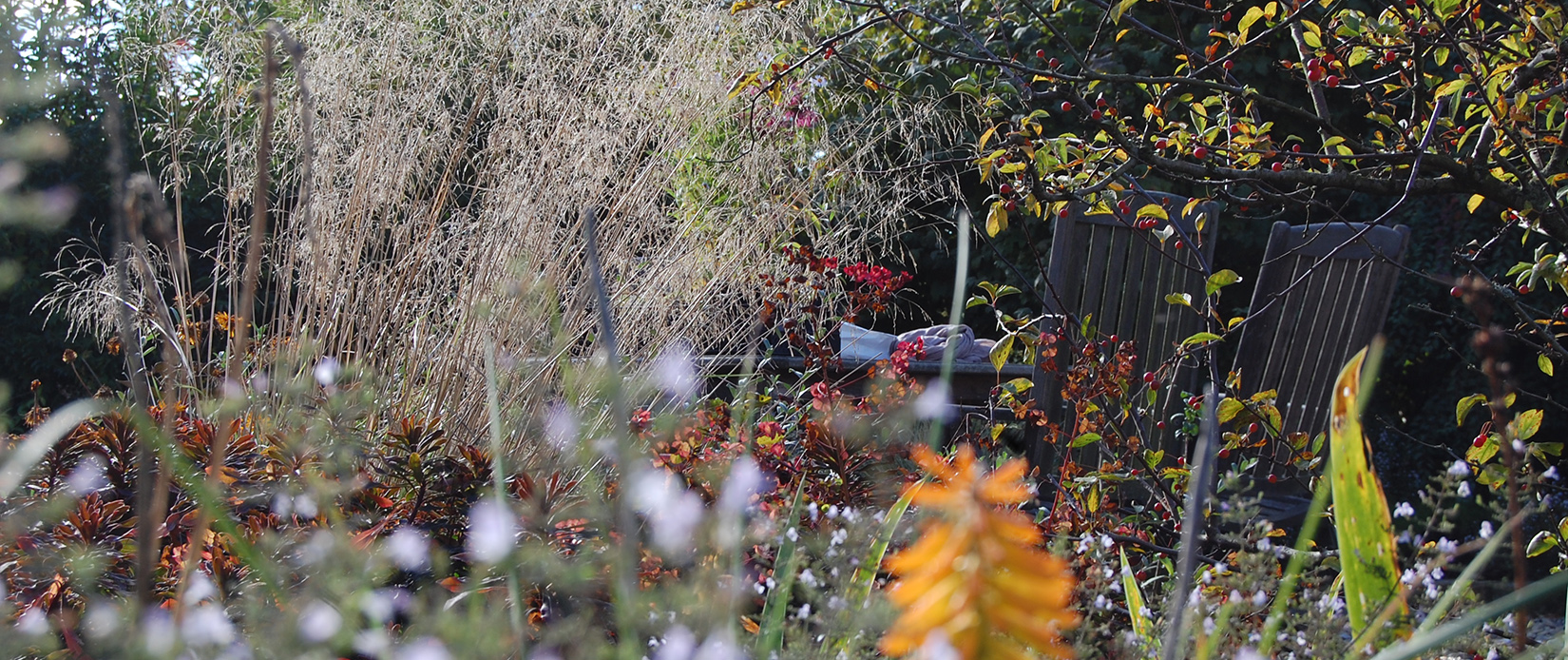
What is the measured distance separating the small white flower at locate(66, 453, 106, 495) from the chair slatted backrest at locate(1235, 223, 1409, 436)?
2497mm

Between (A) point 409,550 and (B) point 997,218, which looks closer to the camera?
(A) point 409,550

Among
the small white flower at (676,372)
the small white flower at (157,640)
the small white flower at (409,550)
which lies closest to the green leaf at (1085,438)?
the small white flower at (676,372)

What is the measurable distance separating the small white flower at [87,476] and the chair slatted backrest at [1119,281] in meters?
1.89

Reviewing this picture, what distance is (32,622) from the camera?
92 cm

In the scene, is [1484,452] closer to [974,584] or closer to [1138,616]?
[1138,616]

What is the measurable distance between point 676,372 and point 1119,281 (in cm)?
126

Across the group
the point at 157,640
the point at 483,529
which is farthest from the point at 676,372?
the point at 157,640

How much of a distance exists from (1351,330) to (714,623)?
2676 mm

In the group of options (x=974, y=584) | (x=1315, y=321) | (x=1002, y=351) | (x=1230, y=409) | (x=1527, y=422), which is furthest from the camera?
(x=1315, y=321)

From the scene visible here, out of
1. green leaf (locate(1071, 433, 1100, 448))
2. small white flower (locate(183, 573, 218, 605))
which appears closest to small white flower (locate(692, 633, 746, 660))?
small white flower (locate(183, 573, 218, 605))

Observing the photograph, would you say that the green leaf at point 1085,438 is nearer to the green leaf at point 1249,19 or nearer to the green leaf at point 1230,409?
the green leaf at point 1230,409

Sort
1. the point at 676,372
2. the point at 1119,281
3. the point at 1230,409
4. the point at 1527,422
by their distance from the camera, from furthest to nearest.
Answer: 1. the point at 1119,281
2. the point at 676,372
3. the point at 1230,409
4. the point at 1527,422

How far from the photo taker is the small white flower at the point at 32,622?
817mm

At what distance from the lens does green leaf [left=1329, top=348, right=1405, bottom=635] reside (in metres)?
0.79
